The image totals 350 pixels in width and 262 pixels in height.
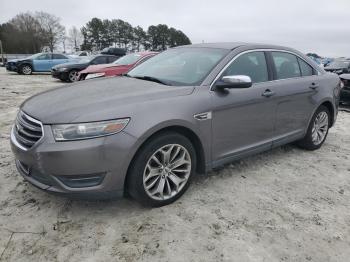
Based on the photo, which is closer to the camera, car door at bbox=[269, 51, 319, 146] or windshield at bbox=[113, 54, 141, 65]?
car door at bbox=[269, 51, 319, 146]

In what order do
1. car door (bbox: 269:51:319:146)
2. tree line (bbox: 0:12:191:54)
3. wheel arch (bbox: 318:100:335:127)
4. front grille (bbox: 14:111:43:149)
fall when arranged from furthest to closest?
tree line (bbox: 0:12:191:54) → wheel arch (bbox: 318:100:335:127) → car door (bbox: 269:51:319:146) → front grille (bbox: 14:111:43:149)

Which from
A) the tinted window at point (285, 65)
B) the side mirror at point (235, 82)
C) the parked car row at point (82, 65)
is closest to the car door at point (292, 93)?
the tinted window at point (285, 65)

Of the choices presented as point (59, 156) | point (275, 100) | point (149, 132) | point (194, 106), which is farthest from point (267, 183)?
point (59, 156)

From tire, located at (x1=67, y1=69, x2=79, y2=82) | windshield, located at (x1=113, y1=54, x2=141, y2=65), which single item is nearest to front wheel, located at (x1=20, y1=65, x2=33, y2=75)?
tire, located at (x1=67, y1=69, x2=79, y2=82)

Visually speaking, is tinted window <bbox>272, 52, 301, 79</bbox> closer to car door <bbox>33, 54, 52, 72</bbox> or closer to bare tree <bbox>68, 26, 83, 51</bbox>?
car door <bbox>33, 54, 52, 72</bbox>

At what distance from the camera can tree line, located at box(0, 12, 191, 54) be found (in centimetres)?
5878

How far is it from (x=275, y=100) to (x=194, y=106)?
1.35 metres

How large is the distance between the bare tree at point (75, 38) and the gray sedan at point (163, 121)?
257 ft

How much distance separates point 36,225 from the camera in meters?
2.88

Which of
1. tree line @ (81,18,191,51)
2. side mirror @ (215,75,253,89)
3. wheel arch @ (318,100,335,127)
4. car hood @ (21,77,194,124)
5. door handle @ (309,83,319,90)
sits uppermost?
tree line @ (81,18,191,51)

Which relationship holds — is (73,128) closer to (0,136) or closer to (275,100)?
(275,100)

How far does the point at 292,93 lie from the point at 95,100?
2637 mm

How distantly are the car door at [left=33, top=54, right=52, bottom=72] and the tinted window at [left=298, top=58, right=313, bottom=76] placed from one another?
17669mm

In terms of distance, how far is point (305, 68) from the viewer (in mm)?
4836
